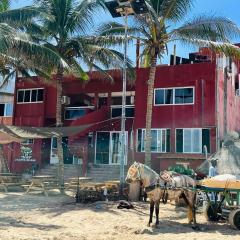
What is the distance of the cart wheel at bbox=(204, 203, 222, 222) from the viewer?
1389cm

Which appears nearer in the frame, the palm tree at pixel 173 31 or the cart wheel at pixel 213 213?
the cart wheel at pixel 213 213

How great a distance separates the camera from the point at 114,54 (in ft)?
82.3

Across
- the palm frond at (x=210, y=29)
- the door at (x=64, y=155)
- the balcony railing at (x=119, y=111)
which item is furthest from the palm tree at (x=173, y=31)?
the door at (x=64, y=155)

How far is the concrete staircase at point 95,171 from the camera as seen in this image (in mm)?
27377

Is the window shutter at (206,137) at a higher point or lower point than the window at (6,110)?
lower

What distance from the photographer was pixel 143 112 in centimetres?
2861

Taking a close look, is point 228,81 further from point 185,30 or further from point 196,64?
point 185,30

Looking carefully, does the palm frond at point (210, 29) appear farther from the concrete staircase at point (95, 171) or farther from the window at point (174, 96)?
the concrete staircase at point (95, 171)

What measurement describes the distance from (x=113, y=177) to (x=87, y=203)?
9731 mm

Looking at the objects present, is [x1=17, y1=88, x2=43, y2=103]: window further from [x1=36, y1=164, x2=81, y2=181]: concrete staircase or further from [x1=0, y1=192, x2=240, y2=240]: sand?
[x1=0, y1=192, x2=240, y2=240]: sand

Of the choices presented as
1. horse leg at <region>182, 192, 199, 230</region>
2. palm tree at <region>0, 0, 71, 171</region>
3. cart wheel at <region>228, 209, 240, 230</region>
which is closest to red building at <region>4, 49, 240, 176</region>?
palm tree at <region>0, 0, 71, 171</region>

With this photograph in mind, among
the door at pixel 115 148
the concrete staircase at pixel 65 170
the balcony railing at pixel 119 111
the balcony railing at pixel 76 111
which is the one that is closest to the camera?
the concrete staircase at pixel 65 170

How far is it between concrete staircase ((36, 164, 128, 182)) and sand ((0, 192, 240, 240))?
9734mm

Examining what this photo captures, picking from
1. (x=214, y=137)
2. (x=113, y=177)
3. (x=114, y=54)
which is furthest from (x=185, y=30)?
(x=113, y=177)
